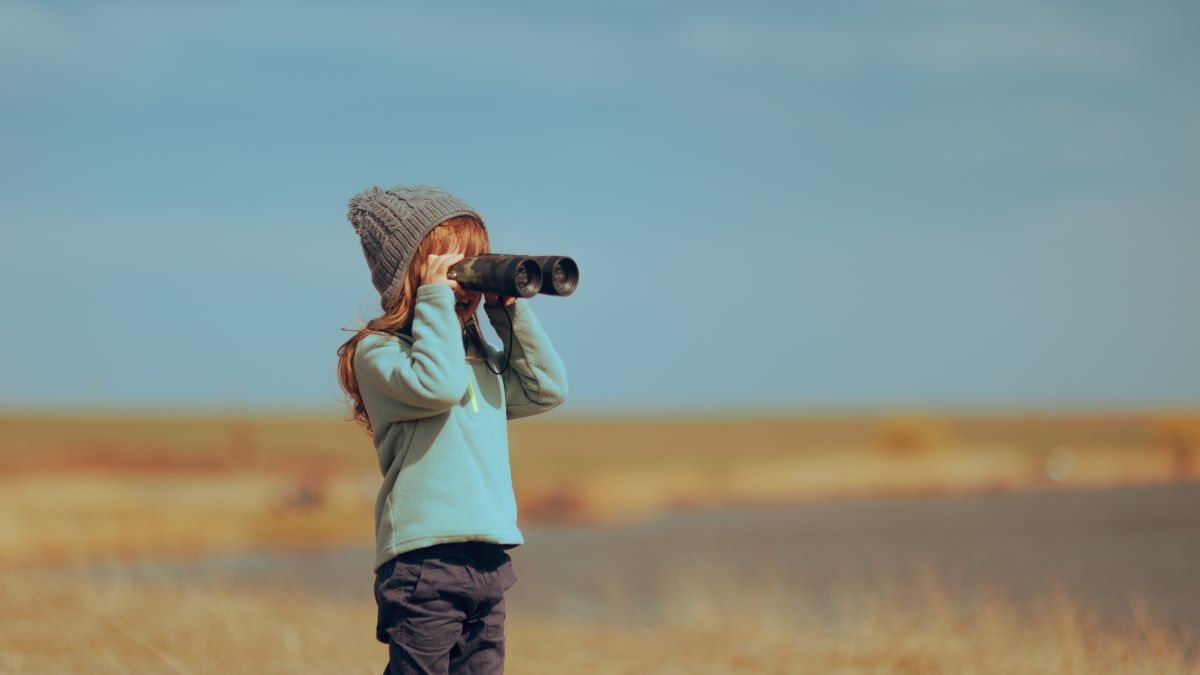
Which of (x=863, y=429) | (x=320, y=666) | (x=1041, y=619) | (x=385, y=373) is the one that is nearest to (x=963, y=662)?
(x=1041, y=619)

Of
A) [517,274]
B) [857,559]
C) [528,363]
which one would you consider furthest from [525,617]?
[517,274]

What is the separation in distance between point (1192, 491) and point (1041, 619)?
583 cm

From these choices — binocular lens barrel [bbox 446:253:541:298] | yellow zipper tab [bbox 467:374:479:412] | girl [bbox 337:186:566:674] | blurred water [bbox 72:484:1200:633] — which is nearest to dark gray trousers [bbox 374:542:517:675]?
girl [bbox 337:186:566:674]

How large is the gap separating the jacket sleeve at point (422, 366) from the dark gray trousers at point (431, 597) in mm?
333

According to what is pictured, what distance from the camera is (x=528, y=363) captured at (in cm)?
294

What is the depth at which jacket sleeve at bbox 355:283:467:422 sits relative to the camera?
8.51ft

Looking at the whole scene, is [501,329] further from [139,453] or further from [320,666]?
[139,453]

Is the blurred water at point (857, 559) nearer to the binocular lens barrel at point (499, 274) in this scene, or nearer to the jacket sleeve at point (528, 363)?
the jacket sleeve at point (528, 363)

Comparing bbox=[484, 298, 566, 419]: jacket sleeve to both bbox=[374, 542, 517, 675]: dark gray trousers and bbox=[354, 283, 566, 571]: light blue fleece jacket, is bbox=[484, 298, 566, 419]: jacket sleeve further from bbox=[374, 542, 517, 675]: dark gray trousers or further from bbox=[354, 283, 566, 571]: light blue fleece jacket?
bbox=[374, 542, 517, 675]: dark gray trousers

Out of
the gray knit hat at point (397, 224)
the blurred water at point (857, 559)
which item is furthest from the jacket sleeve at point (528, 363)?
the blurred water at point (857, 559)

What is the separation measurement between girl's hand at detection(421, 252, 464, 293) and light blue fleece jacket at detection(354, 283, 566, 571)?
A: 4cm

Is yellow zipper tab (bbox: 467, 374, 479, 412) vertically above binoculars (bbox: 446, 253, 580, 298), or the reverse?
binoculars (bbox: 446, 253, 580, 298)

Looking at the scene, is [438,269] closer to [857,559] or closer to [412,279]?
[412,279]

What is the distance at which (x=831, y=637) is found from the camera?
5332 mm
